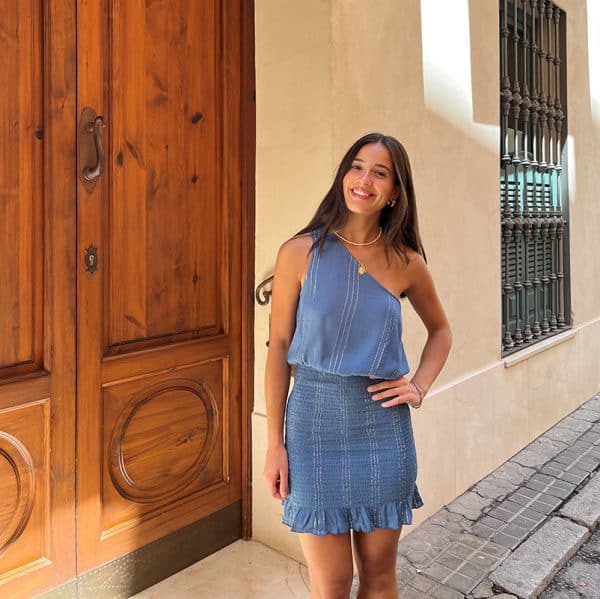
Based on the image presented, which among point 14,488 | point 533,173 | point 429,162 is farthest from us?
point 533,173

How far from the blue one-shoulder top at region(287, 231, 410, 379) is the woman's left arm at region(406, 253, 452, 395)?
196mm


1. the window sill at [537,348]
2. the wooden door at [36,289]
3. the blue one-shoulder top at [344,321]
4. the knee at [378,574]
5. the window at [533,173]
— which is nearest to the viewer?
the blue one-shoulder top at [344,321]

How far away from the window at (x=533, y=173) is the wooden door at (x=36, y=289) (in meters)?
3.12

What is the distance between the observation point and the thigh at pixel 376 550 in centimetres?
185

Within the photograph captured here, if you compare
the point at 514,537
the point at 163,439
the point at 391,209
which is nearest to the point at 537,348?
the point at 514,537

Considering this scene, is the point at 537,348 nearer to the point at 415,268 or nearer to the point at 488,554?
the point at 488,554

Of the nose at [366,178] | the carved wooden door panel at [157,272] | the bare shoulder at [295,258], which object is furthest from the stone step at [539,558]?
the nose at [366,178]

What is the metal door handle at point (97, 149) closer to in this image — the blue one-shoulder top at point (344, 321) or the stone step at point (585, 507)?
the blue one-shoulder top at point (344, 321)

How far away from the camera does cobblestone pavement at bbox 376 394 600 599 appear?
2.87 metres

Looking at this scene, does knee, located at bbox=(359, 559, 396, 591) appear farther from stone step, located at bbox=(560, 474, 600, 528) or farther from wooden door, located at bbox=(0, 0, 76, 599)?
stone step, located at bbox=(560, 474, 600, 528)

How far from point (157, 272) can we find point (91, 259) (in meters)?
0.32

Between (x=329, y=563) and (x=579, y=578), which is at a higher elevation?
(x=329, y=563)

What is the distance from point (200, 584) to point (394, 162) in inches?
→ 77.7

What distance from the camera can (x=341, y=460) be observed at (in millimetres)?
1790
